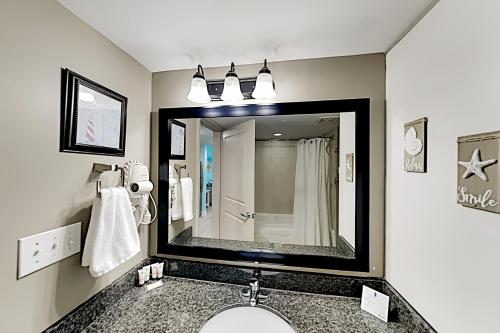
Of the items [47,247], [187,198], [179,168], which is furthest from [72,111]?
[187,198]

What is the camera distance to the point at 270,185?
4.57ft

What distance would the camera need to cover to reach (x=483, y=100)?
0.66 metres

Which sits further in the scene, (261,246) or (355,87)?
(261,246)

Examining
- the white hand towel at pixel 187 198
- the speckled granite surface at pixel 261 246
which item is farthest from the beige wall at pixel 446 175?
the white hand towel at pixel 187 198

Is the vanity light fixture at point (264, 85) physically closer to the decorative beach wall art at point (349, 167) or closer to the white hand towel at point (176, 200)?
the decorative beach wall art at point (349, 167)

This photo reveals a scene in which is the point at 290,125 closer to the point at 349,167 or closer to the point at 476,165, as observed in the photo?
the point at 349,167

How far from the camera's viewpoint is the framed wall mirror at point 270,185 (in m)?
1.26

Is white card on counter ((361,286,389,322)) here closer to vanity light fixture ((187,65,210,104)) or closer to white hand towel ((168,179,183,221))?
white hand towel ((168,179,183,221))

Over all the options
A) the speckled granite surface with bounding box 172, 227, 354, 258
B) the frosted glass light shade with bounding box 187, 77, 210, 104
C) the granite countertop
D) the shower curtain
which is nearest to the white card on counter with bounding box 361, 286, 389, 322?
the granite countertop

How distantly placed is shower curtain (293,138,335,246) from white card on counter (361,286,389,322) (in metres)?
0.29

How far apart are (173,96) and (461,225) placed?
151cm

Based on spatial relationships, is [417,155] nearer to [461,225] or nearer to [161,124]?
[461,225]

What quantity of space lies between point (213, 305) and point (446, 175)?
3.76 feet

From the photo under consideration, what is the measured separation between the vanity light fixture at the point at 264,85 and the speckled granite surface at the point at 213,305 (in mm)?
994
